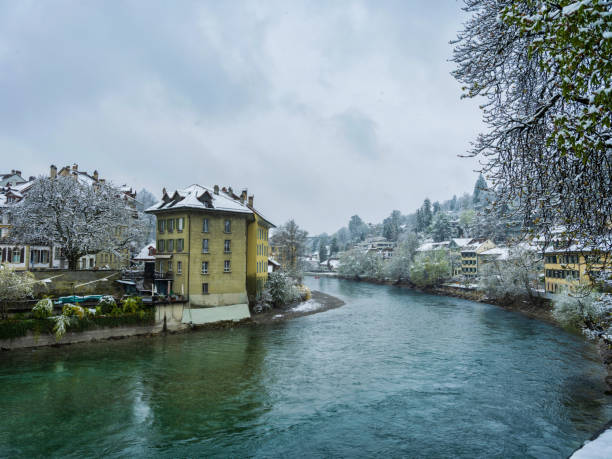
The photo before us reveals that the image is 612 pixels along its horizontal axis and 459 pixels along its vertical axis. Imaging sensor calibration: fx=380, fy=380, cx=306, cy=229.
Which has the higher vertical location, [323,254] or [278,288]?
[323,254]

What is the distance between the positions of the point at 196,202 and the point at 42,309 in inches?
612

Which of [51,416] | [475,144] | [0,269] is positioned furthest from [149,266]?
[475,144]

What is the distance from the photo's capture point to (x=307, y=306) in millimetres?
49562

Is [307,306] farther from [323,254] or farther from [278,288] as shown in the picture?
[323,254]

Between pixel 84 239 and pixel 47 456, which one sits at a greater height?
pixel 84 239

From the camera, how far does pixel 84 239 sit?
36.5 meters

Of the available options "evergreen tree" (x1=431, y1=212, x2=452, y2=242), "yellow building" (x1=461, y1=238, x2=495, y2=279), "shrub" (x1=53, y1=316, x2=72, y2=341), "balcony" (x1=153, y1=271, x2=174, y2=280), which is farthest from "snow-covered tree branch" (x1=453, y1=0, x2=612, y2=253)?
"evergreen tree" (x1=431, y1=212, x2=452, y2=242)

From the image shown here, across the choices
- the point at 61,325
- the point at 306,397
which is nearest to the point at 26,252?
the point at 61,325

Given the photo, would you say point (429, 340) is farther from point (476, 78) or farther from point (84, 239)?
point (84, 239)

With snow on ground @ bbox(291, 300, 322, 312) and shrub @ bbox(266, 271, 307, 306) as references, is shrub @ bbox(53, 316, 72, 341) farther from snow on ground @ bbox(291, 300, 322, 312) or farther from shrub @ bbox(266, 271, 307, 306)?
snow on ground @ bbox(291, 300, 322, 312)

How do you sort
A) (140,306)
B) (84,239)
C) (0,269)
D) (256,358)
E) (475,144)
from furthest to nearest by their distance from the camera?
1. (84,239)
2. (140,306)
3. (0,269)
4. (256,358)
5. (475,144)

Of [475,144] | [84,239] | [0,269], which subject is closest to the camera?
[475,144]

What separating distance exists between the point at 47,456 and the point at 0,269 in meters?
21.7

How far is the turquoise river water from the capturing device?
14023mm
